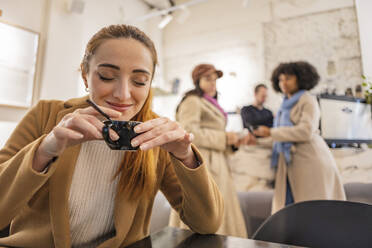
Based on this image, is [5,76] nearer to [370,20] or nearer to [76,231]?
[76,231]

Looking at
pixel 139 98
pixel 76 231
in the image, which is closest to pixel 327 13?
pixel 139 98

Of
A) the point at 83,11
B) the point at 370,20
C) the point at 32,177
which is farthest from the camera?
the point at 83,11

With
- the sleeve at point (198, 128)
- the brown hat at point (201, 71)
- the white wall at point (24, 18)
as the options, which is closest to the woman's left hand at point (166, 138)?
the sleeve at point (198, 128)

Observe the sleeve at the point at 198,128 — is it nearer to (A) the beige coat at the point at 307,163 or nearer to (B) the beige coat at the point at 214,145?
(B) the beige coat at the point at 214,145

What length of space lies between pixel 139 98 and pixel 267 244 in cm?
57

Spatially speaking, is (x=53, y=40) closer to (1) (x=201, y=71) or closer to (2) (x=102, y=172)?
(1) (x=201, y=71)

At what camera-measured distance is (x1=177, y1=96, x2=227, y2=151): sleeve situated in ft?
5.90

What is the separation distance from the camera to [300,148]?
2.00m

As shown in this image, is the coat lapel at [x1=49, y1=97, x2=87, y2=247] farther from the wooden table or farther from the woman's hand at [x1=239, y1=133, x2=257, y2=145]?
the woman's hand at [x1=239, y1=133, x2=257, y2=145]

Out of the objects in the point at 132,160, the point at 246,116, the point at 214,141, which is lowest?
the point at 132,160

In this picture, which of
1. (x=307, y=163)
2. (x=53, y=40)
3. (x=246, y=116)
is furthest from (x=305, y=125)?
(x=53, y=40)

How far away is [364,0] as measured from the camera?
72.4 inches

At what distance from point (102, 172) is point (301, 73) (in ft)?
6.46

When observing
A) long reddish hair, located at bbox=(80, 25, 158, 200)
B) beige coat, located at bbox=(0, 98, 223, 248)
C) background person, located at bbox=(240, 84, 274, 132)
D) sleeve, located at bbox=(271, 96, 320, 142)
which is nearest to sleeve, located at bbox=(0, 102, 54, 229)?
beige coat, located at bbox=(0, 98, 223, 248)
